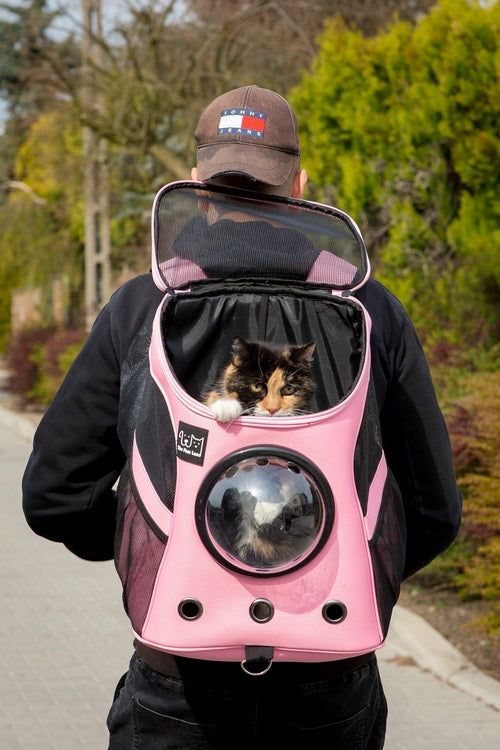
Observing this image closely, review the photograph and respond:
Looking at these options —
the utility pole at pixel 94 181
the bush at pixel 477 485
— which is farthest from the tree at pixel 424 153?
the utility pole at pixel 94 181

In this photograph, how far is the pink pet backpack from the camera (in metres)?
1.74

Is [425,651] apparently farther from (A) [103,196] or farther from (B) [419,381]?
(A) [103,196]

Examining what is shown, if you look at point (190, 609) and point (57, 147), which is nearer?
point (190, 609)

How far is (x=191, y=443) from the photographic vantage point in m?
1.77

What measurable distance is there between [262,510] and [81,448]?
0.52 meters

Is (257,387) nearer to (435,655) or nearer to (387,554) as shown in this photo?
(387,554)

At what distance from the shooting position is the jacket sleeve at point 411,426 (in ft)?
6.86

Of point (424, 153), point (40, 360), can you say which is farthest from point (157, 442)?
point (40, 360)

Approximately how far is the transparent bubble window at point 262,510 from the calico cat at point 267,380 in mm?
112

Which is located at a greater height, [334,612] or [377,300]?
[377,300]

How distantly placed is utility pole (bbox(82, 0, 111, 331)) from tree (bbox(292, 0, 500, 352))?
527 centimetres

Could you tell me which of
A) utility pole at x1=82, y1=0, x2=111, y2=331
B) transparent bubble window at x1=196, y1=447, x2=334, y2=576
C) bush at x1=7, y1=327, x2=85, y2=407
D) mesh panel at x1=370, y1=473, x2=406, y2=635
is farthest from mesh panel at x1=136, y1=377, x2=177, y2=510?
bush at x1=7, y1=327, x2=85, y2=407

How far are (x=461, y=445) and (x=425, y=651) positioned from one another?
1151mm

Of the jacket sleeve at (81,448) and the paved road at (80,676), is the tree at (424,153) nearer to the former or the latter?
the paved road at (80,676)
